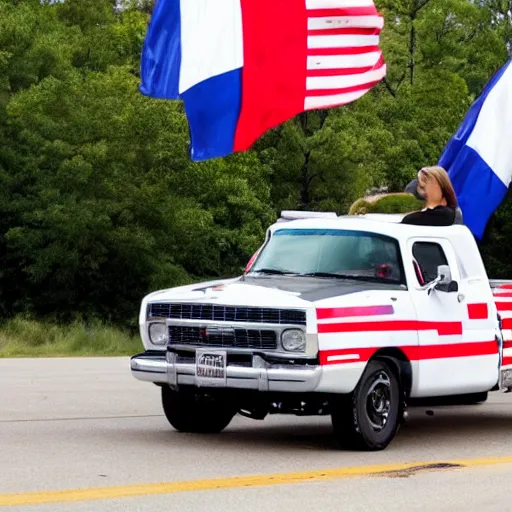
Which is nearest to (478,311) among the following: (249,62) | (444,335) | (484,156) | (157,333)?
(444,335)

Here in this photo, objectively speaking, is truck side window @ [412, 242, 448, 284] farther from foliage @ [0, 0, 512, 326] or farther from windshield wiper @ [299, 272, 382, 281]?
foliage @ [0, 0, 512, 326]

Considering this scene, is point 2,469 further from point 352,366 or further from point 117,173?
point 117,173

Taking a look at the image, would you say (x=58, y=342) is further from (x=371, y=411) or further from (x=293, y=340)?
(x=293, y=340)

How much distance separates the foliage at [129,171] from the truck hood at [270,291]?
31.9m

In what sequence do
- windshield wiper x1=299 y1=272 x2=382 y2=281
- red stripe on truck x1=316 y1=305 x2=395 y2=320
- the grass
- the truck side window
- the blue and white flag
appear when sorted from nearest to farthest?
red stripe on truck x1=316 y1=305 x2=395 y2=320
windshield wiper x1=299 y1=272 x2=382 y2=281
the truck side window
the blue and white flag
the grass

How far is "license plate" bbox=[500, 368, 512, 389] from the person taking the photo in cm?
1359

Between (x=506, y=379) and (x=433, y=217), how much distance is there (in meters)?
1.59

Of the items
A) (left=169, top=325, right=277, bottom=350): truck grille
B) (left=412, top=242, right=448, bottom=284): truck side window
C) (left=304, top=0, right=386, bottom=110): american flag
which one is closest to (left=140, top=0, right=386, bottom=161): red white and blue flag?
(left=304, top=0, right=386, bottom=110): american flag

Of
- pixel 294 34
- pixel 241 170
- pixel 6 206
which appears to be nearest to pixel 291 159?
pixel 241 170

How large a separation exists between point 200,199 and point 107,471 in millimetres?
43735

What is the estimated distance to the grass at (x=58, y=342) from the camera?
96.7ft

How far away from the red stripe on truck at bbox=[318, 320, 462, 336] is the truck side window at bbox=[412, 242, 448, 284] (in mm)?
457

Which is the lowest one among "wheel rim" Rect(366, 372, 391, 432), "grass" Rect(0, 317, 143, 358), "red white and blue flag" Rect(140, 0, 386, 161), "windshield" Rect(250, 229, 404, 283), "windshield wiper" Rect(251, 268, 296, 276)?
"grass" Rect(0, 317, 143, 358)

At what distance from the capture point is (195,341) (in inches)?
480
